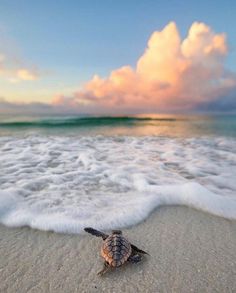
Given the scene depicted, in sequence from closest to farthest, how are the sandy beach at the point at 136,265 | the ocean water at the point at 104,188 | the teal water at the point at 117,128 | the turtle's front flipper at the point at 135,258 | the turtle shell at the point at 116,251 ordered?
the sandy beach at the point at 136,265 → the turtle shell at the point at 116,251 → the turtle's front flipper at the point at 135,258 → the ocean water at the point at 104,188 → the teal water at the point at 117,128

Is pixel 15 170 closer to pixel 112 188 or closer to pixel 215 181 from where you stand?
pixel 112 188

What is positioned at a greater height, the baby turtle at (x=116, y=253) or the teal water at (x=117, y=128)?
the baby turtle at (x=116, y=253)

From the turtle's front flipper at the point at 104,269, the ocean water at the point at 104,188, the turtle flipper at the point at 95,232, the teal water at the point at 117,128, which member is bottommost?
the teal water at the point at 117,128

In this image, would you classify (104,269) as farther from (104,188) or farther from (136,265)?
(104,188)

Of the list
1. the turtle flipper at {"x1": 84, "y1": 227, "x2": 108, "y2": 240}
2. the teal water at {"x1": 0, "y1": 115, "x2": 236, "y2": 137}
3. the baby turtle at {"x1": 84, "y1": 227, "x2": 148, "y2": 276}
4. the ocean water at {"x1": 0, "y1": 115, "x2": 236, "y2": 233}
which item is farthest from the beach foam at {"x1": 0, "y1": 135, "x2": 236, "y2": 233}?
the teal water at {"x1": 0, "y1": 115, "x2": 236, "y2": 137}

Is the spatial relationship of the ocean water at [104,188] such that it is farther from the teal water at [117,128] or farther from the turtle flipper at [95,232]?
the teal water at [117,128]

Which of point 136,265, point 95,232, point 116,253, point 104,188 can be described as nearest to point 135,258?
point 136,265

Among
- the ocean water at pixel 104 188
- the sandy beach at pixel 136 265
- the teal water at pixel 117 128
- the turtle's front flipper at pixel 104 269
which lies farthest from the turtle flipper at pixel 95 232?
the teal water at pixel 117 128
